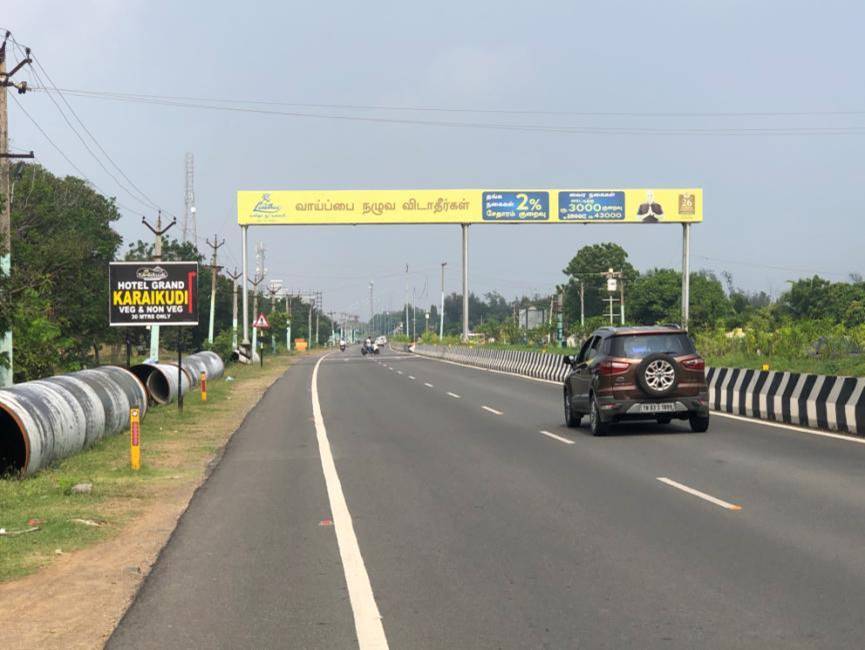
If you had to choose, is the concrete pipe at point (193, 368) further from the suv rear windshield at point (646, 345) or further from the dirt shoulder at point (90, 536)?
the suv rear windshield at point (646, 345)

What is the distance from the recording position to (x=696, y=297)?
361 feet

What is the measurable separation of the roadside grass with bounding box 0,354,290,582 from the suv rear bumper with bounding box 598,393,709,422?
671 cm

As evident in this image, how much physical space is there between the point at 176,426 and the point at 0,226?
686cm

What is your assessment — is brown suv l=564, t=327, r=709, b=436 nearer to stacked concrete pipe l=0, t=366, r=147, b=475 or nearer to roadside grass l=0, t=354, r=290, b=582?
roadside grass l=0, t=354, r=290, b=582

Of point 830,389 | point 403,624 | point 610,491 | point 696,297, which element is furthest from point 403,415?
point 696,297

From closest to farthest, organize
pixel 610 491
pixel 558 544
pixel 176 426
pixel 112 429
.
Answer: pixel 558 544 → pixel 610 491 → pixel 112 429 → pixel 176 426

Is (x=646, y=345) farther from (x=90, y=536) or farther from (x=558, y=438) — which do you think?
(x=90, y=536)

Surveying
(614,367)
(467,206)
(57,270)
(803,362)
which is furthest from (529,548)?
(467,206)

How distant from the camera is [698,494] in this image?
36.7ft

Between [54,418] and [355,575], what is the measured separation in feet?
26.5

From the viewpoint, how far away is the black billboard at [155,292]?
23875mm

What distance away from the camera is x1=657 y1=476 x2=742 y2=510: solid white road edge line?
10.4 meters

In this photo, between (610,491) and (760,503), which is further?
(610,491)

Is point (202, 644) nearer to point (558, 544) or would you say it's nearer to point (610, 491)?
point (558, 544)
